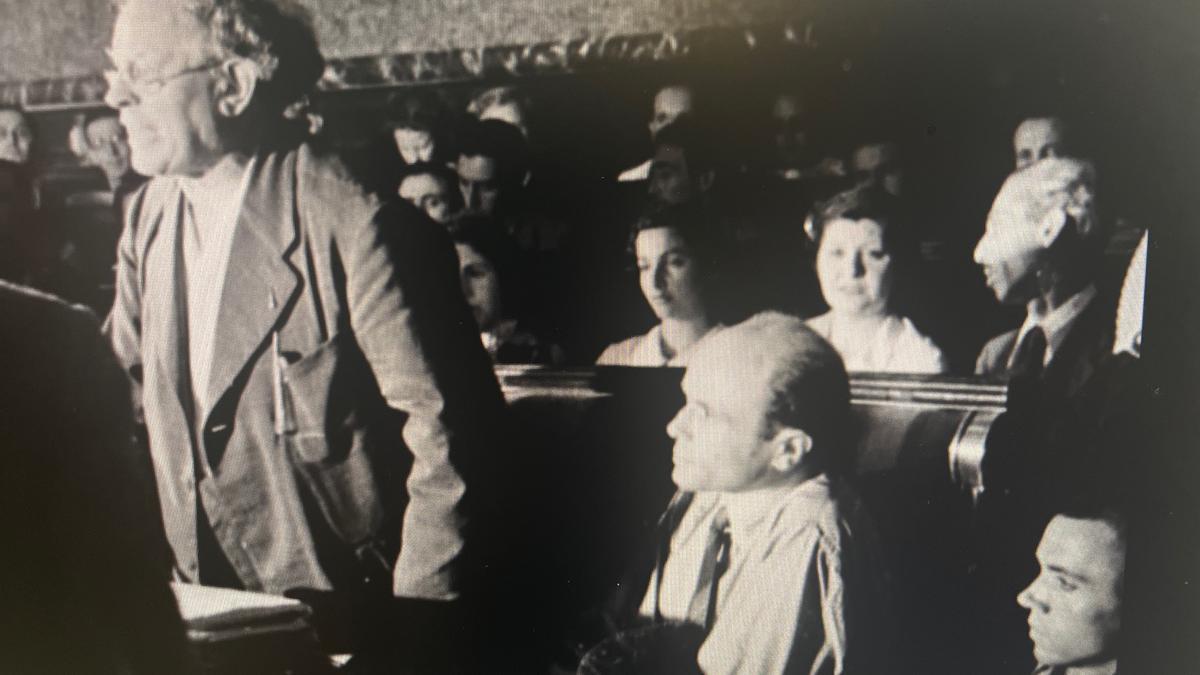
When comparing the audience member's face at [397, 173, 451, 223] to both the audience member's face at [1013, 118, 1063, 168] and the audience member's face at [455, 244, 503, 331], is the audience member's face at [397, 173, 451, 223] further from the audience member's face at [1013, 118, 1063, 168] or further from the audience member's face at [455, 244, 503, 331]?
the audience member's face at [1013, 118, 1063, 168]

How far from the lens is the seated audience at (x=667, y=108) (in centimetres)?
167

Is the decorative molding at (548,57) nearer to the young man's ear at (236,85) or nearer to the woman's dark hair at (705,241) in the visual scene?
the young man's ear at (236,85)

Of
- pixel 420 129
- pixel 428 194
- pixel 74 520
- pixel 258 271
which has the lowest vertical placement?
pixel 74 520

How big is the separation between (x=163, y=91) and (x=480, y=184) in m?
0.64

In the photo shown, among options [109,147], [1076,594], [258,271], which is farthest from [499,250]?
[1076,594]

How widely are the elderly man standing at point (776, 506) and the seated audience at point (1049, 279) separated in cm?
30

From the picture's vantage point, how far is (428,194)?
179 cm

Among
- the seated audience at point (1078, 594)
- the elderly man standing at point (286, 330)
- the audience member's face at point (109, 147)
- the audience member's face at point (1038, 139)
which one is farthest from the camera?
the audience member's face at point (109, 147)

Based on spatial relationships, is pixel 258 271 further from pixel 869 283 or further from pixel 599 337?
pixel 869 283

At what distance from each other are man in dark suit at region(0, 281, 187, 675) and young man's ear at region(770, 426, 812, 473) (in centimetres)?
122

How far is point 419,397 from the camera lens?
5.90ft

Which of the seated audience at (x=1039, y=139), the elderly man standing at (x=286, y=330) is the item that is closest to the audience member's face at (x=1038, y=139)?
the seated audience at (x=1039, y=139)

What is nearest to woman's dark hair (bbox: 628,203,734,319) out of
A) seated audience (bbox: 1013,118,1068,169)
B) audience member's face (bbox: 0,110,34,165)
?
seated audience (bbox: 1013,118,1068,169)

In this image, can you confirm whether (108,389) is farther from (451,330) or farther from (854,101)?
(854,101)
